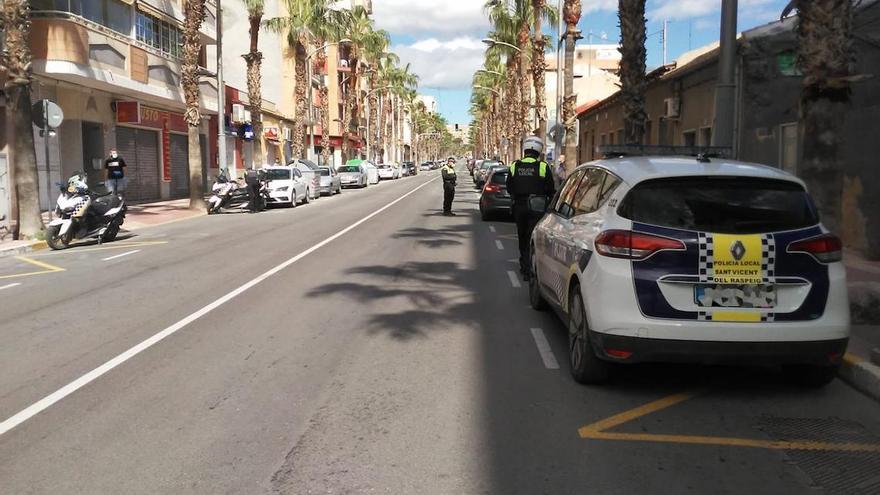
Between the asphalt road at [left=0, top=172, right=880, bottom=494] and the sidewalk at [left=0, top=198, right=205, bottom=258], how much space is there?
248 inches

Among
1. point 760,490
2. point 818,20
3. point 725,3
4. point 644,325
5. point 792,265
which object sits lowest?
point 760,490

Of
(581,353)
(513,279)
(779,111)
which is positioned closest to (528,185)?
(513,279)

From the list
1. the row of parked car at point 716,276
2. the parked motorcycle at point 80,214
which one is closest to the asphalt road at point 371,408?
the row of parked car at point 716,276

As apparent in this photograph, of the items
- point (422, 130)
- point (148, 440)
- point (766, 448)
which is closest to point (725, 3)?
point (766, 448)

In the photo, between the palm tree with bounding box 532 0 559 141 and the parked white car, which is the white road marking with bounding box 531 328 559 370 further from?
the palm tree with bounding box 532 0 559 141

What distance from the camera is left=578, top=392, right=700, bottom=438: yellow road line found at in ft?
15.9

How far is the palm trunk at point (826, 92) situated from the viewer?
25.7 feet

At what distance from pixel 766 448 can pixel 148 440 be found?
12.2ft

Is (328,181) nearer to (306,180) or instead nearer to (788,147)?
(306,180)

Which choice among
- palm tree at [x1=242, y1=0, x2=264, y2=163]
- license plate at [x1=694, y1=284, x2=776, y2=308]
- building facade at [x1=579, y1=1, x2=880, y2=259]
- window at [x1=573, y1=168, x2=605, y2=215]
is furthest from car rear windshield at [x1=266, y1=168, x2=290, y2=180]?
license plate at [x1=694, y1=284, x2=776, y2=308]

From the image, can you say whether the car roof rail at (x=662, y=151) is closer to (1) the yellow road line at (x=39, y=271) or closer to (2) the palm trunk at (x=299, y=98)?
(1) the yellow road line at (x=39, y=271)

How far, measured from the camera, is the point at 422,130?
170 m

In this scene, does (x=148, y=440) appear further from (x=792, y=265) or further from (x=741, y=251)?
(x=792, y=265)

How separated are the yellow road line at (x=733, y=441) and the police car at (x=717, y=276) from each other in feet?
2.15
